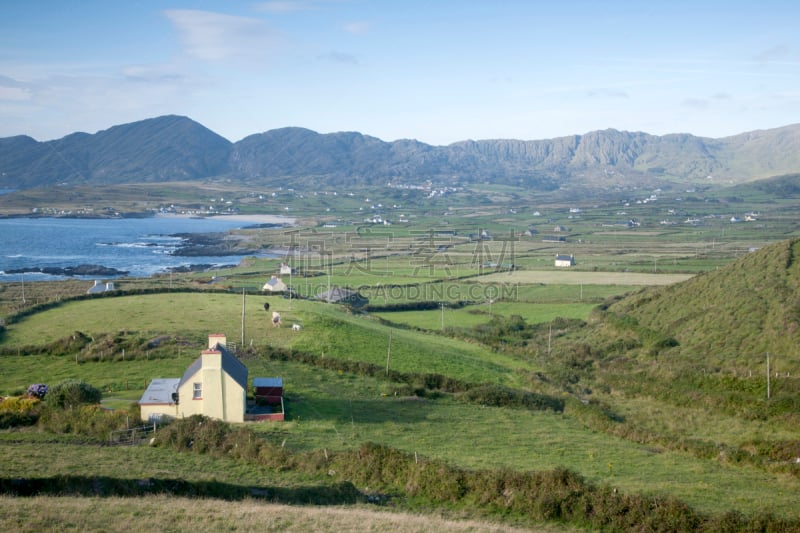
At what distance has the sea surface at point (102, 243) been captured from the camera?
8288cm

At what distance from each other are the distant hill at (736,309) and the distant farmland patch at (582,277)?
1353 cm

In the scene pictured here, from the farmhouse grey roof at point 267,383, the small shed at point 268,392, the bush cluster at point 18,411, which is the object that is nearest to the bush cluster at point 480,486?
the small shed at point 268,392

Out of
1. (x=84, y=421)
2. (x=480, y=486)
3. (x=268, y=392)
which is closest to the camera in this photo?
(x=480, y=486)

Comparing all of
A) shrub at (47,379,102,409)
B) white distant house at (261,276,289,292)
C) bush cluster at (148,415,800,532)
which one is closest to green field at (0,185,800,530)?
bush cluster at (148,415,800,532)

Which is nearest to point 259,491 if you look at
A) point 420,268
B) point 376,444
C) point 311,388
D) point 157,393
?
point 376,444

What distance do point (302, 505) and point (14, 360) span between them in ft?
64.4

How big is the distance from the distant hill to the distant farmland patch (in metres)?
13.5

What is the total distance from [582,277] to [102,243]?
244ft

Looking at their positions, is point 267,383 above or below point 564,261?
below

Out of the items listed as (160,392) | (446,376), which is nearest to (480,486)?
(160,392)

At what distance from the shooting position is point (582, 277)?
218 feet

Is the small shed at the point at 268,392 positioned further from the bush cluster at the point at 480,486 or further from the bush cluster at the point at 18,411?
the bush cluster at the point at 18,411

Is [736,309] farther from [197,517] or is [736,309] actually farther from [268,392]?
[197,517]

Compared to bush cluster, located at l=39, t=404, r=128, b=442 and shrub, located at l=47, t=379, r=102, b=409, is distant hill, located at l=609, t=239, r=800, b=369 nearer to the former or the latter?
bush cluster, located at l=39, t=404, r=128, b=442
